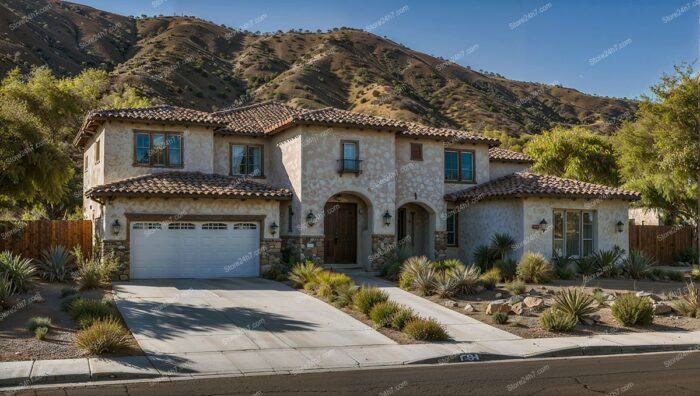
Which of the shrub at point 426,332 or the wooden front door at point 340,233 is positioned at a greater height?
the wooden front door at point 340,233

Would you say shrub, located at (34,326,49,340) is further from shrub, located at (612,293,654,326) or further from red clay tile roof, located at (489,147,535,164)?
red clay tile roof, located at (489,147,535,164)

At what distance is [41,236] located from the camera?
24.6m

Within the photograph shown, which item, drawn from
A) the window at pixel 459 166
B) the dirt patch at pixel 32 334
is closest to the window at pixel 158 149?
the dirt patch at pixel 32 334

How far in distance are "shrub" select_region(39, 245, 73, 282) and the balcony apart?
10180mm

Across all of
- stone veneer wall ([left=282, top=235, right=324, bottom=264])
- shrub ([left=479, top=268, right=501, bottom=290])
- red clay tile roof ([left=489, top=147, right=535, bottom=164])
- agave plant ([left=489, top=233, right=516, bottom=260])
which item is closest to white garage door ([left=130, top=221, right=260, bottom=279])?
stone veneer wall ([left=282, top=235, right=324, bottom=264])

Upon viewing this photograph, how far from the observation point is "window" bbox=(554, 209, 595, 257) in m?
26.9

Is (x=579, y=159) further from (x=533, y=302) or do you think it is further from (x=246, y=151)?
(x=533, y=302)

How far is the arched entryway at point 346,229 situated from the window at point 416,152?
2857mm

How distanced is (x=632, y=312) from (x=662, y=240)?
1819cm

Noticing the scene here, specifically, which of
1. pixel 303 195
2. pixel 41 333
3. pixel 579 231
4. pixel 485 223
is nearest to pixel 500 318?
pixel 303 195

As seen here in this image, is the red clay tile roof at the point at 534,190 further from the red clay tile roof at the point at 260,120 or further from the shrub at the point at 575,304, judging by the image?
the shrub at the point at 575,304

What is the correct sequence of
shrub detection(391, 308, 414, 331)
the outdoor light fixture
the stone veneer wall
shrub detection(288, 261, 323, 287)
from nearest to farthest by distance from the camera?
1. shrub detection(391, 308, 414, 331)
2. shrub detection(288, 261, 323, 287)
3. the stone veneer wall
4. the outdoor light fixture

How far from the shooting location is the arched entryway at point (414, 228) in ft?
97.1

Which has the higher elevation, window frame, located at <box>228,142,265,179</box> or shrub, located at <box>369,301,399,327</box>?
window frame, located at <box>228,142,265,179</box>
